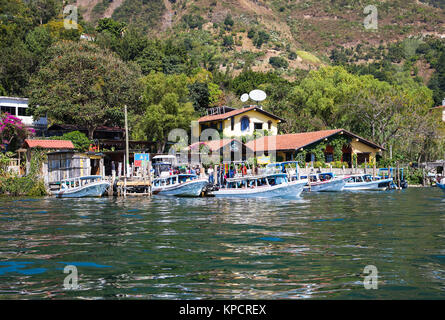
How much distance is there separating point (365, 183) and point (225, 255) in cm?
3787

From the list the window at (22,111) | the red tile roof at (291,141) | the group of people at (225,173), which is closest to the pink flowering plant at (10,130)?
the window at (22,111)

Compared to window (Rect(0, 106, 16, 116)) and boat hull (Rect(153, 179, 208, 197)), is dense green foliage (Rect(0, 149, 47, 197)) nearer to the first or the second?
boat hull (Rect(153, 179, 208, 197))

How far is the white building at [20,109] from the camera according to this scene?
2250 inches

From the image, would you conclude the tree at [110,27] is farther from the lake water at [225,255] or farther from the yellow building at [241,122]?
the lake water at [225,255]

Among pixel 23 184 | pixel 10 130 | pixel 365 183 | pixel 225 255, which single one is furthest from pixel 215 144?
pixel 225 255

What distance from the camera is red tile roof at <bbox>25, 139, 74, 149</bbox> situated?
45.7 m

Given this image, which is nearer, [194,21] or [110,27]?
[110,27]

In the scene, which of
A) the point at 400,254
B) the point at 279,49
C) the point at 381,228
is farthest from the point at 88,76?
the point at 279,49

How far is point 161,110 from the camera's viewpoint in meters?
57.7

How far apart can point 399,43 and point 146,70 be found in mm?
118154

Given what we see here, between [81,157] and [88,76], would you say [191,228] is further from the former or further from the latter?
[88,76]

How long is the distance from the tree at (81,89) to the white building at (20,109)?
2546 mm

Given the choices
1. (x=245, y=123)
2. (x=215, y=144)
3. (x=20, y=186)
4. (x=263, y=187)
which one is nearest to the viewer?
(x=263, y=187)

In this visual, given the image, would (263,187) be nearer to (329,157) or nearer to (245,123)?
(329,157)
